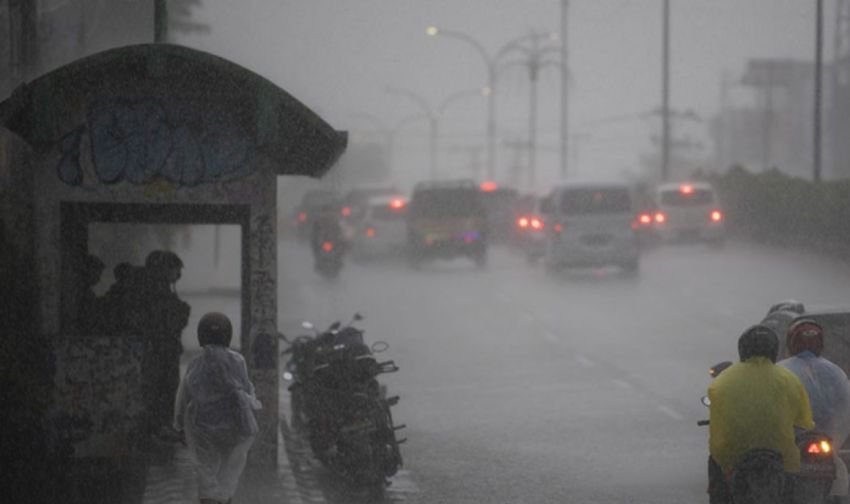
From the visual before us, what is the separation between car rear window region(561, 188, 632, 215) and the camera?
41.8 metres

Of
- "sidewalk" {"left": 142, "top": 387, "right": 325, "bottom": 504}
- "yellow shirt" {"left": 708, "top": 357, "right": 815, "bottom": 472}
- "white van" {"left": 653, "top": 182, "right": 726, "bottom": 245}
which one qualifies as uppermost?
"white van" {"left": 653, "top": 182, "right": 726, "bottom": 245}

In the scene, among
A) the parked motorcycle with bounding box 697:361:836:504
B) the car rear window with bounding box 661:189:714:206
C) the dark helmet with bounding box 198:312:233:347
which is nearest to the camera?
the parked motorcycle with bounding box 697:361:836:504

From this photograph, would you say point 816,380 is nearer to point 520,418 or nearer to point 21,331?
point 21,331

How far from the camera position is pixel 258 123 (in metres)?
14.1

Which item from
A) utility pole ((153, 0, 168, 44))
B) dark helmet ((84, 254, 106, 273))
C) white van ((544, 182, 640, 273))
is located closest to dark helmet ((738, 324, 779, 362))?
utility pole ((153, 0, 168, 44))

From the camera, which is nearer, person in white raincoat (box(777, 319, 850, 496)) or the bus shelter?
person in white raincoat (box(777, 319, 850, 496))

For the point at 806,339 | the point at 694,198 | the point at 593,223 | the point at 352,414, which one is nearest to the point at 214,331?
the point at 352,414

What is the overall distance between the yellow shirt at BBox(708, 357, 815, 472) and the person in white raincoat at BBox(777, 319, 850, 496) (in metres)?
0.70

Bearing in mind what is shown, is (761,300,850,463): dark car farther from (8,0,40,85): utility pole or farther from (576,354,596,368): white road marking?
(576,354,596,368): white road marking

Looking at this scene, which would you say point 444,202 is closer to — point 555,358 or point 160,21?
point 555,358

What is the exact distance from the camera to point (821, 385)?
10.3 m

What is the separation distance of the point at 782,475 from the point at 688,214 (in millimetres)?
45527

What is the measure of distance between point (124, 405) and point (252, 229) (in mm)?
2258

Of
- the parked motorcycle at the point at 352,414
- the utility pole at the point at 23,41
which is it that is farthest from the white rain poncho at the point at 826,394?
the utility pole at the point at 23,41
